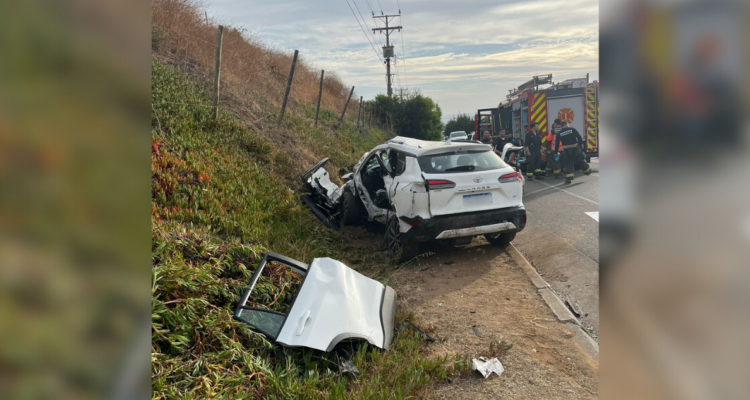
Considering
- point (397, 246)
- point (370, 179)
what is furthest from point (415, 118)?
point (397, 246)

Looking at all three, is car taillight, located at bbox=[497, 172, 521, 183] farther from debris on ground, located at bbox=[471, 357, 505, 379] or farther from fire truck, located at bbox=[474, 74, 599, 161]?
fire truck, located at bbox=[474, 74, 599, 161]

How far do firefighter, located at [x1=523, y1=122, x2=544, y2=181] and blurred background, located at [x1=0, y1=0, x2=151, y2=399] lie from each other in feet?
45.8

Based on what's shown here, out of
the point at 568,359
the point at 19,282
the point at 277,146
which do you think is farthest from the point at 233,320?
the point at 277,146

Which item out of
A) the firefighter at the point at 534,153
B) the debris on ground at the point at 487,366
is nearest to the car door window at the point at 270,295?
the debris on ground at the point at 487,366

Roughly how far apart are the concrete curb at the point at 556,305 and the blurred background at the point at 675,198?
3670mm

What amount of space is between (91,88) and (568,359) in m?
3.97

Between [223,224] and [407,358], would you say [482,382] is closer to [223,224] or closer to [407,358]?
[407,358]

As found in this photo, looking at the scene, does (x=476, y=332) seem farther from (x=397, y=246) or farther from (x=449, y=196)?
(x=397, y=246)

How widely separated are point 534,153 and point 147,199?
14020 millimetres

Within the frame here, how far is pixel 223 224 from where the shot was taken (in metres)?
5.51

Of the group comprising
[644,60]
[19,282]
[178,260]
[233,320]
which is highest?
[644,60]

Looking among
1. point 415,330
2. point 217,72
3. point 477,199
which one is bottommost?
point 415,330

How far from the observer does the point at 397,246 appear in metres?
6.40

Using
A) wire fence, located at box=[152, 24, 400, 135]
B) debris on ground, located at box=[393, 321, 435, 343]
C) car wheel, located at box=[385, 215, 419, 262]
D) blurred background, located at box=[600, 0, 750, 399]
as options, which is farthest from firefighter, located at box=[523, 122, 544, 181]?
blurred background, located at box=[600, 0, 750, 399]
